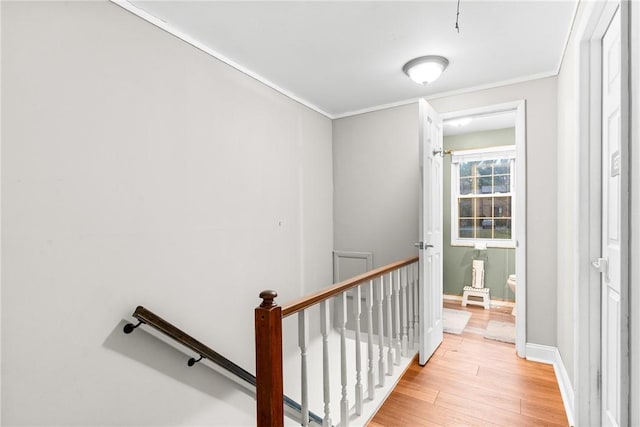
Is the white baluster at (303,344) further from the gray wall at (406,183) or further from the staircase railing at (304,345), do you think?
the gray wall at (406,183)

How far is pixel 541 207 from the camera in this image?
2.67 meters

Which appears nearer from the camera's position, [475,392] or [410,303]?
[475,392]

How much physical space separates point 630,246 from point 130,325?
2.20 m

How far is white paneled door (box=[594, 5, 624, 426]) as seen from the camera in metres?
1.37

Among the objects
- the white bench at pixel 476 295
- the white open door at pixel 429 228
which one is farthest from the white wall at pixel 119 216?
the white bench at pixel 476 295

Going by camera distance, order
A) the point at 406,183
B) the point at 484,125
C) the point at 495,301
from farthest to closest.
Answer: the point at 495,301 < the point at 484,125 < the point at 406,183

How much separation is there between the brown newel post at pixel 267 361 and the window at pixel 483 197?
13.5 feet

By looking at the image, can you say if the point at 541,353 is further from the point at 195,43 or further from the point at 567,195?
the point at 195,43

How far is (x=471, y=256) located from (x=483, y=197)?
0.90 m

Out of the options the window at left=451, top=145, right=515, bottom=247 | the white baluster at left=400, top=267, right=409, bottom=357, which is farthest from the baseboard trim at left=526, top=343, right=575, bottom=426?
the window at left=451, top=145, right=515, bottom=247

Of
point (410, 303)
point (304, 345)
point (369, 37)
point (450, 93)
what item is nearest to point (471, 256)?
point (410, 303)

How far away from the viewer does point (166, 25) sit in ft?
6.41

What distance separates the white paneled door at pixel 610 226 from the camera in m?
1.37

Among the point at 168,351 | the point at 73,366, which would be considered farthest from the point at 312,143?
the point at 73,366
